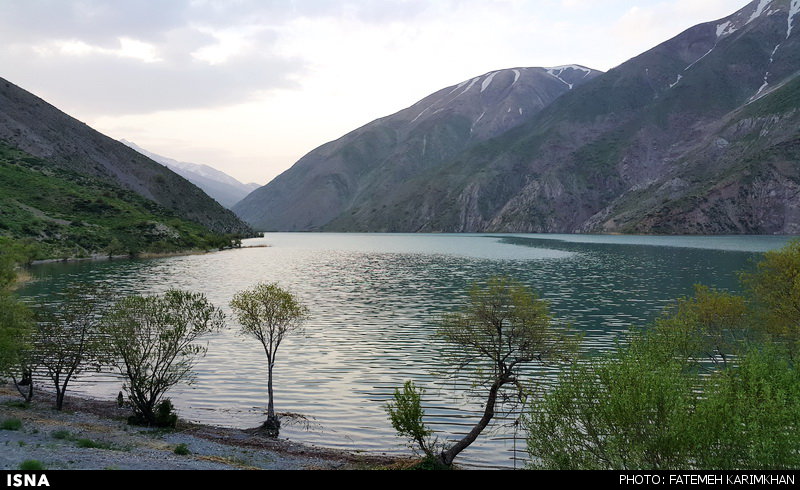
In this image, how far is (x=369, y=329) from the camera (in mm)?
65312

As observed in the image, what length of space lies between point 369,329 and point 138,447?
1573 inches

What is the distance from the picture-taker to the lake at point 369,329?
34.7 meters

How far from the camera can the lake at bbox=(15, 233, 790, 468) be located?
34.7 m

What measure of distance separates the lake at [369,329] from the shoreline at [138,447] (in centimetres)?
282

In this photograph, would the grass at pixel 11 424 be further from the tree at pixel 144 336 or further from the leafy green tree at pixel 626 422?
the leafy green tree at pixel 626 422

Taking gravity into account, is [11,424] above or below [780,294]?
below

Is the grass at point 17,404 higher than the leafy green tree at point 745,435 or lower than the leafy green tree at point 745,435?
lower

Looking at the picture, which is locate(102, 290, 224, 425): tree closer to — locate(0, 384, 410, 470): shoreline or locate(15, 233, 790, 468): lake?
locate(0, 384, 410, 470): shoreline

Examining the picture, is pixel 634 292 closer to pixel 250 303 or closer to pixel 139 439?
pixel 250 303

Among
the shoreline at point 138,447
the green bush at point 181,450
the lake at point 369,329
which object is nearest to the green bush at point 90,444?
the shoreline at point 138,447

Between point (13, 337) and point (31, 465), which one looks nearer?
point (31, 465)

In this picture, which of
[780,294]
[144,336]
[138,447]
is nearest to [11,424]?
[138,447]

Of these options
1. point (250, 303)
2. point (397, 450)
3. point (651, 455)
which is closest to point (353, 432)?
point (397, 450)

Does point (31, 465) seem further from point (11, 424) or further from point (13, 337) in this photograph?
point (13, 337)
